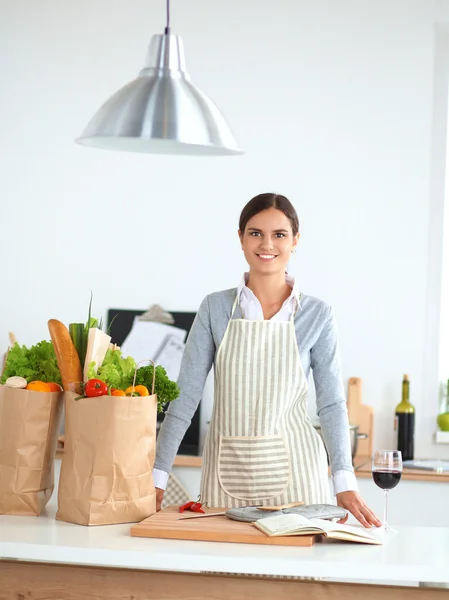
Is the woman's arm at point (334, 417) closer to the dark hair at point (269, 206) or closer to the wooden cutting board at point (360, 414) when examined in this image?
the dark hair at point (269, 206)

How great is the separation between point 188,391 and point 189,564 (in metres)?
0.68

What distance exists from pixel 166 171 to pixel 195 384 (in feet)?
6.42

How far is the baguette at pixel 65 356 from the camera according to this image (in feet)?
6.35

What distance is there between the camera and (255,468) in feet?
7.37

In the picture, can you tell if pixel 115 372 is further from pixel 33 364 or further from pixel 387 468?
pixel 387 468

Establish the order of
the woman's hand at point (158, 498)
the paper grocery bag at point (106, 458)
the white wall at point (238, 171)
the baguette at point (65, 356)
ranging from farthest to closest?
the white wall at point (238, 171), the woman's hand at point (158, 498), the baguette at point (65, 356), the paper grocery bag at point (106, 458)

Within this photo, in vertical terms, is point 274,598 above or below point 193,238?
below

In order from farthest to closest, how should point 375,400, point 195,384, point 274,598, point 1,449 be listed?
point 375,400 < point 195,384 < point 1,449 < point 274,598

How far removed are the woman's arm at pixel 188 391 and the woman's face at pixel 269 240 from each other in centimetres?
19

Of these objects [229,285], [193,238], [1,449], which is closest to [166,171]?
[193,238]

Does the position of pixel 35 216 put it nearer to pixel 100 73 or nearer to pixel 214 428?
pixel 100 73

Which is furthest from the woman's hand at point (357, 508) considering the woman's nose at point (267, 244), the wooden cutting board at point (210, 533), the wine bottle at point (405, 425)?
the wine bottle at point (405, 425)

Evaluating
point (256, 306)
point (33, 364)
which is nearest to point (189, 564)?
point (33, 364)

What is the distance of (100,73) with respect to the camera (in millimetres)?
4086
